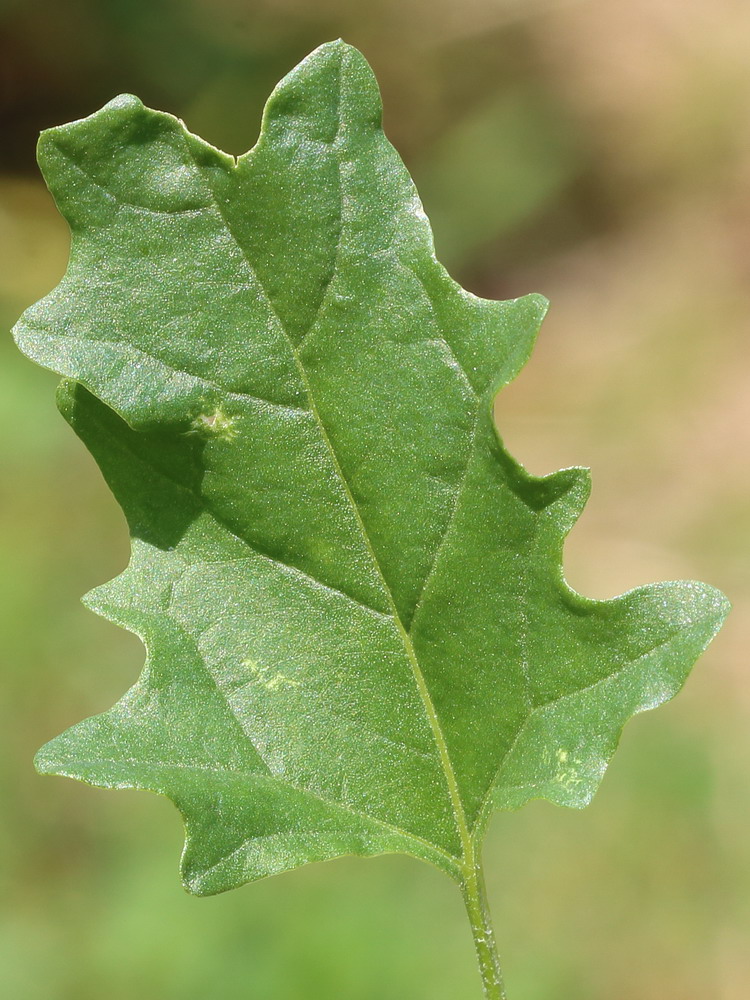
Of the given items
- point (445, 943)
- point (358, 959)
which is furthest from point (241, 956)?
point (445, 943)

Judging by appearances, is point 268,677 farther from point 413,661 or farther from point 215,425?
point 215,425

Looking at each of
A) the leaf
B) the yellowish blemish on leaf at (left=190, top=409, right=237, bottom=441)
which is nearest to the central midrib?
the leaf

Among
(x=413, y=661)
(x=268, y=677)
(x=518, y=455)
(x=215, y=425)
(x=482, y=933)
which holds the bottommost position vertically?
(x=482, y=933)

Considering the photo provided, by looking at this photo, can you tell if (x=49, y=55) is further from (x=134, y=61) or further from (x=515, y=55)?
(x=515, y=55)

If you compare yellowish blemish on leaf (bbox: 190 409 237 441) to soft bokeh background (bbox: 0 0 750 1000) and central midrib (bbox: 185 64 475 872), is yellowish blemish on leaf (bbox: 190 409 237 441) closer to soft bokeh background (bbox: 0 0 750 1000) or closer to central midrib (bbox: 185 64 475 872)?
central midrib (bbox: 185 64 475 872)

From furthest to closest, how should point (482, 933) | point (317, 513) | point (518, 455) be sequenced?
point (518, 455) → point (317, 513) → point (482, 933)

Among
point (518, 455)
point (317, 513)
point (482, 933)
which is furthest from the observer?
point (518, 455)

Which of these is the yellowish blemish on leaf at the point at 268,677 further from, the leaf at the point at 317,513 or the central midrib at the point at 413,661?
the central midrib at the point at 413,661

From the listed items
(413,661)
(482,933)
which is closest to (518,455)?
(413,661)
